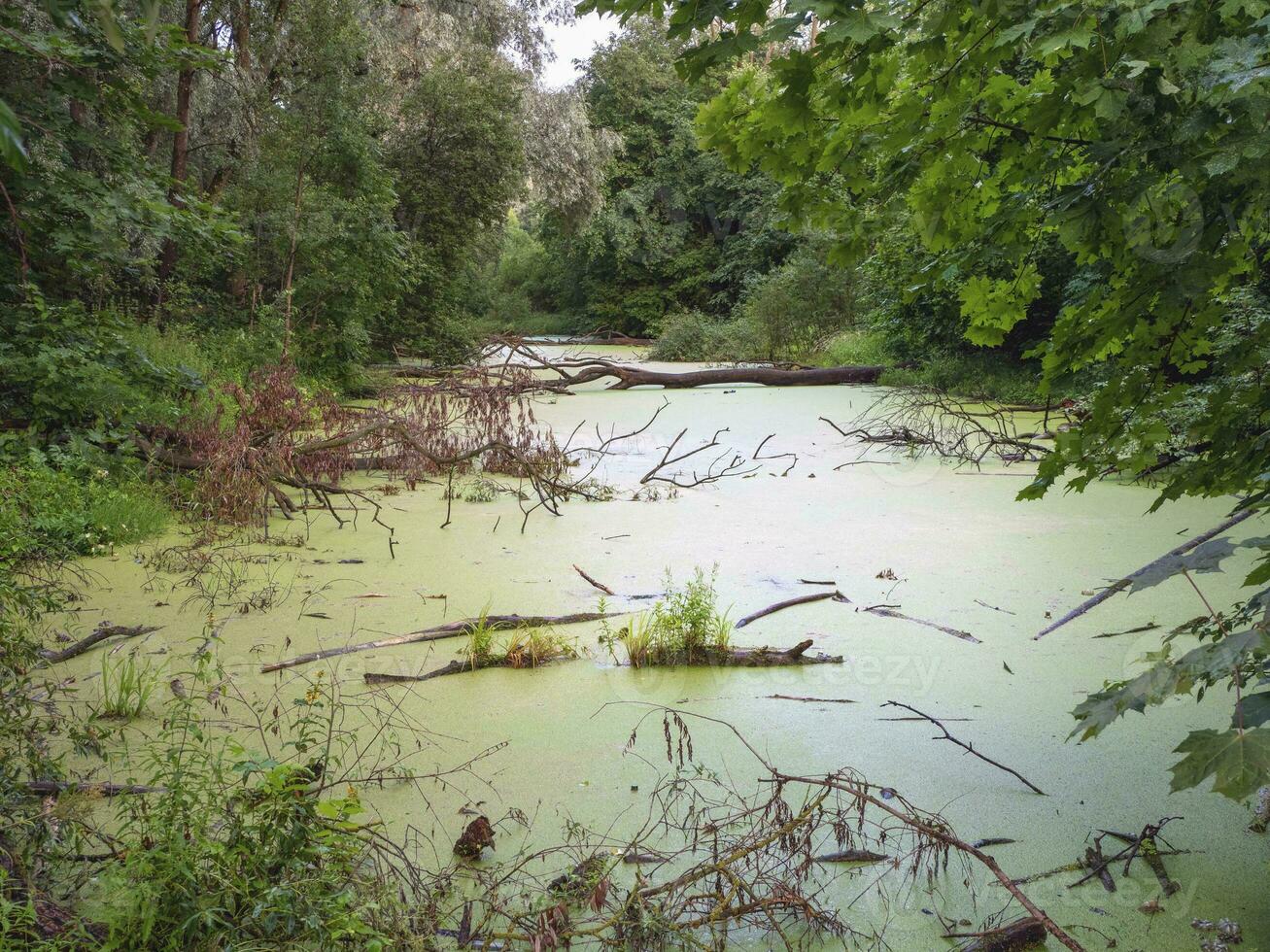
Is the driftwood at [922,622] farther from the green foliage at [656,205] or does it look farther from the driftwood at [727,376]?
the green foliage at [656,205]

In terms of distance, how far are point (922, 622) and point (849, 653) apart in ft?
1.30

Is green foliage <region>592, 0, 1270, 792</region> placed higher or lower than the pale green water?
higher

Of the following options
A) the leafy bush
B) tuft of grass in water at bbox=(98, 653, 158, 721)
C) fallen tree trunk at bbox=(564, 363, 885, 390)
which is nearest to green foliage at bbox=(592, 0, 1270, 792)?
tuft of grass in water at bbox=(98, 653, 158, 721)

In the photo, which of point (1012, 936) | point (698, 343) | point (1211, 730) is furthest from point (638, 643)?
point (698, 343)

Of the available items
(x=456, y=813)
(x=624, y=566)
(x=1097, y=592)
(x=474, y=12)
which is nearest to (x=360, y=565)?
(x=624, y=566)

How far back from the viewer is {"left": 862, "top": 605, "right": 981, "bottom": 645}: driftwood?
122 inches

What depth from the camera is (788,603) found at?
3.43 metres

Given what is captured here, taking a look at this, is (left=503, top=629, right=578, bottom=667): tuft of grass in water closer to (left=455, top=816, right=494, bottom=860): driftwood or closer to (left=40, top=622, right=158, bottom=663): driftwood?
(left=455, top=816, right=494, bottom=860): driftwood

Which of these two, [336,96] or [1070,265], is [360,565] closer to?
[336,96]

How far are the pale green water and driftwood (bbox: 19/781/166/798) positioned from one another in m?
0.46

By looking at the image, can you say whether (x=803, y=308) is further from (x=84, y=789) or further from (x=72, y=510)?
(x=84, y=789)

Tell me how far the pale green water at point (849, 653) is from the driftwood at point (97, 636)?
0.17 feet

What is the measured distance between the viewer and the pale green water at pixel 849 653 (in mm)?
1964

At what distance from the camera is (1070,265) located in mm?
8406
